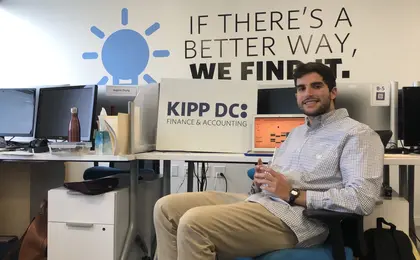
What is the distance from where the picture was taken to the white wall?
147 inches

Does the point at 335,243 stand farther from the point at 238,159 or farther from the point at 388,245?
the point at 238,159

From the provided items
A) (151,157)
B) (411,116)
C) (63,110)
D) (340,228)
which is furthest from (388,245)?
(63,110)

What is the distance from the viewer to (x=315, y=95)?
1667 millimetres

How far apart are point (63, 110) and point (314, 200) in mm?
1801

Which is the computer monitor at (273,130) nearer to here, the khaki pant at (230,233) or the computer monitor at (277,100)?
the computer monitor at (277,100)

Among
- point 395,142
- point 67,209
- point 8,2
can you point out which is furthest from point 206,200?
point 8,2

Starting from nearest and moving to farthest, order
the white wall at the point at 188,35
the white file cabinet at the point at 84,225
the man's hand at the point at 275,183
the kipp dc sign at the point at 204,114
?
the man's hand at the point at 275,183, the white file cabinet at the point at 84,225, the kipp dc sign at the point at 204,114, the white wall at the point at 188,35

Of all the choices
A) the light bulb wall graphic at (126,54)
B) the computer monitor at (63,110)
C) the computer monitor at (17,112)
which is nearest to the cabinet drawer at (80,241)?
the computer monitor at (63,110)

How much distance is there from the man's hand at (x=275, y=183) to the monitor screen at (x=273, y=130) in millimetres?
564

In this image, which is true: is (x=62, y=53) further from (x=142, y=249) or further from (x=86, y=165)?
(x=142, y=249)

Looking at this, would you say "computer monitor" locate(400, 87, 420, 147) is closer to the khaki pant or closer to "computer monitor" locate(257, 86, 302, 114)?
"computer monitor" locate(257, 86, 302, 114)

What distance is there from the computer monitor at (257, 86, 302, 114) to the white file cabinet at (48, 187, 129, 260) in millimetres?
1012

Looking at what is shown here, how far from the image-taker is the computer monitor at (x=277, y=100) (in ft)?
7.62

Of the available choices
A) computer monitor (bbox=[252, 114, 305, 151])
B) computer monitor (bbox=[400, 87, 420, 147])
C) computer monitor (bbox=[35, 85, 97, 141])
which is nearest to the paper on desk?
computer monitor (bbox=[35, 85, 97, 141])
